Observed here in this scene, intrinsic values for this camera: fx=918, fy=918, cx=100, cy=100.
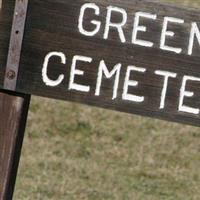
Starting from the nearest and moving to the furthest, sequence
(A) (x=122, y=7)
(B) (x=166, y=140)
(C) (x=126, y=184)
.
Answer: (A) (x=122, y=7)
(C) (x=126, y=184)
(B) (x=166, y=140)

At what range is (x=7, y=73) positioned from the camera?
380cm

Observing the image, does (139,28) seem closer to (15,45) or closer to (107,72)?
(107,72)

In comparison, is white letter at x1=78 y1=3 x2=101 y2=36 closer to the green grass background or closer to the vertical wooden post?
the vertical wooden post

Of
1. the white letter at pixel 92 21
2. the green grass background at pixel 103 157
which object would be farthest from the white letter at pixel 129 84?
the green grass background at pixel 103 157

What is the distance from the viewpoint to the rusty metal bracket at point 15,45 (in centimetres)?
375

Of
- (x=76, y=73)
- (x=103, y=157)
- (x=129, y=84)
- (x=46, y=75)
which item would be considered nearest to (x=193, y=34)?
(x=129, y=84)

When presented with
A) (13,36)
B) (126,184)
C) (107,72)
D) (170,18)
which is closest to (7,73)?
(13,36)

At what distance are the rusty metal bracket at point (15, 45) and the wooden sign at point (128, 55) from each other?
0.03m

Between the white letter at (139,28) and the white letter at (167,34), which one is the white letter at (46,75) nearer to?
the white letter at (139,28)

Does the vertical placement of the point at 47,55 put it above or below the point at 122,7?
below

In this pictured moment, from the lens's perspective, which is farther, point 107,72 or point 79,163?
point 79,163

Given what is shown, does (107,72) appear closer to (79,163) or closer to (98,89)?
(98,89)

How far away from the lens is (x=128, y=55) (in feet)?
12.3

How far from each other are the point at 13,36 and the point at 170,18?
0.65m
